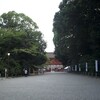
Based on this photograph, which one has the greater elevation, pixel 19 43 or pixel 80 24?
pixel 80 24

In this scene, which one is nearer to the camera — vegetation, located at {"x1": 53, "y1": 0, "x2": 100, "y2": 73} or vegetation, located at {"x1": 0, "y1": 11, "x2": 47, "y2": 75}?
vegetation, located at {"x1": 53, "y1": 0, "x2": 100, "y2": 73}

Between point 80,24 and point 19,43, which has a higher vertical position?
point 80,24

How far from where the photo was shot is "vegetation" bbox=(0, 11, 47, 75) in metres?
64.1

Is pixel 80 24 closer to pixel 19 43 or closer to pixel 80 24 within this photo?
pixel 80 24

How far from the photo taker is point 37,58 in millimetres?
77750

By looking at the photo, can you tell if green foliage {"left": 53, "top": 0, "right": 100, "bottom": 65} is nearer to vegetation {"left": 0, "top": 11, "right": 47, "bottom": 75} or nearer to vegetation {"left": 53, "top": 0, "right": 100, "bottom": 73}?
vegetation {"left": 53, "top": 0, "right": 100, "bottom": 73}

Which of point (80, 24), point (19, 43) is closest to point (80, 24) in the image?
point (80, 24)

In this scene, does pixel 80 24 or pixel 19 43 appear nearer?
pixel 80 24

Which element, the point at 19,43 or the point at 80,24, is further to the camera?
the point at 19,43

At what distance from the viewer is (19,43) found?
67938mm

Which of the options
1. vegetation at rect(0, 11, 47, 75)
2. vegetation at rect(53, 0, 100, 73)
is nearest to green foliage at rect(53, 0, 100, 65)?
vegetation at rect(53, 0, 100, 73)

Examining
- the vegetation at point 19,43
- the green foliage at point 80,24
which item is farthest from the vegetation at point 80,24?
the vegetation at point 19,43

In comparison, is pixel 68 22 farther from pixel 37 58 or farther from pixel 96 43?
pixel 37 58

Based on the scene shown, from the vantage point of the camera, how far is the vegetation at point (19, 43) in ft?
210
